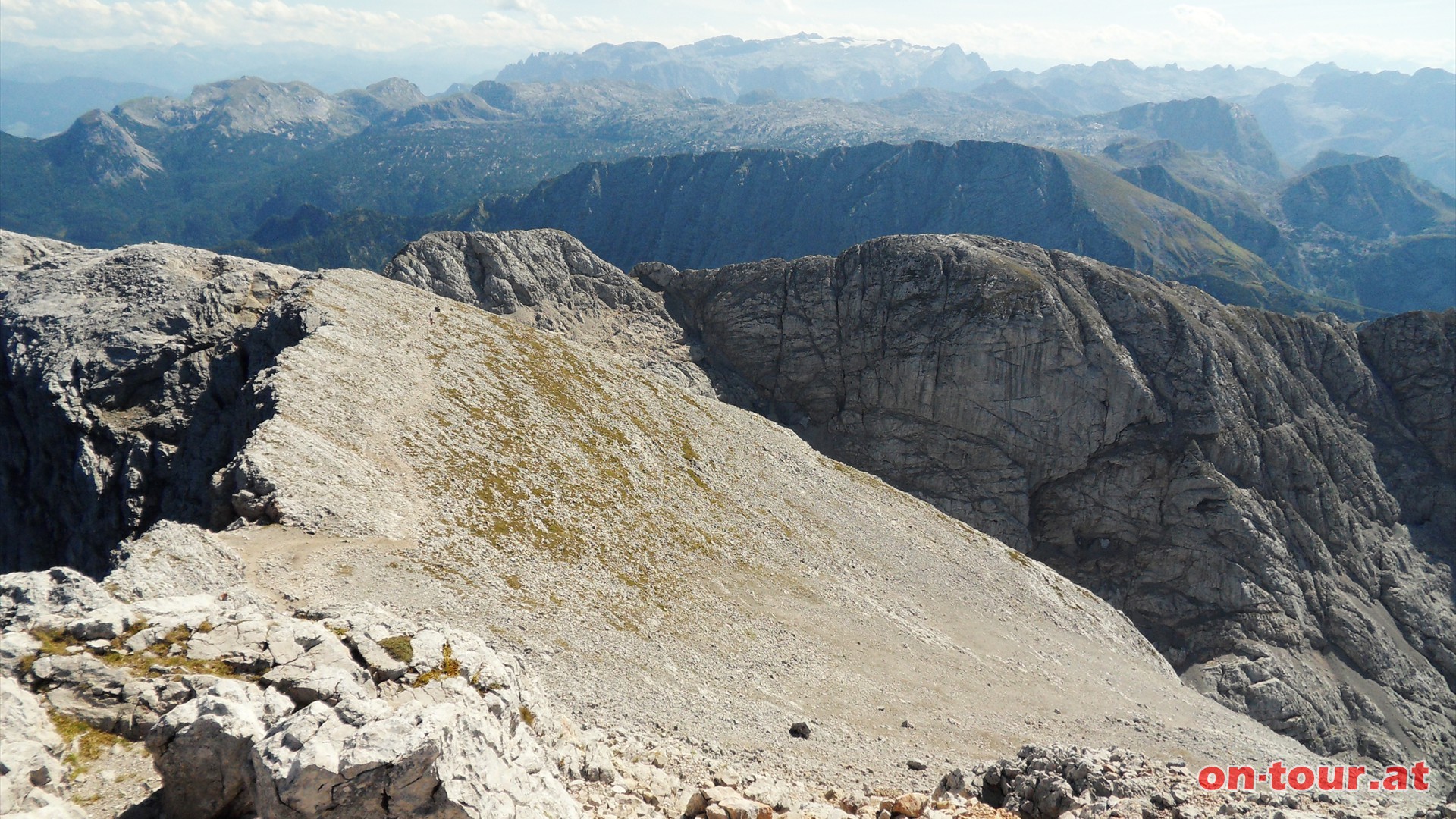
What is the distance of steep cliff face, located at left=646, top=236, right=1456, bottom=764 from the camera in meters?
113

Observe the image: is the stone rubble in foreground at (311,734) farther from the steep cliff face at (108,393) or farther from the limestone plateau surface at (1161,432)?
the limestone plateau surface at (1161,432)

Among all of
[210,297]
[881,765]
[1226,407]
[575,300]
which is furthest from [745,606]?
[1226,407]

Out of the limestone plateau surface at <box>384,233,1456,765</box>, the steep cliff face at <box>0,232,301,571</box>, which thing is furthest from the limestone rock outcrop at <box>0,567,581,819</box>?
the limestone plateau surface at <box>384,233,1456,765</box>

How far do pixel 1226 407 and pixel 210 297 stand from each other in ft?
468

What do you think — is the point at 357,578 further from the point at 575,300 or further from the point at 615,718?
the point at 575,300

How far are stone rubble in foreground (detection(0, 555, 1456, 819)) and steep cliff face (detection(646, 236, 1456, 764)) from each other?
316ft

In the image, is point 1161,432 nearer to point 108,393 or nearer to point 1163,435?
point 1163,435

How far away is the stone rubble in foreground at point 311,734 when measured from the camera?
59.9 feet

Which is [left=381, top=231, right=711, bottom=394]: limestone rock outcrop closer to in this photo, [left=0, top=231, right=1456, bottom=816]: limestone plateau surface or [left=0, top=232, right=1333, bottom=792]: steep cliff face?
[left=0, top=231, right=1456, bottom=816]: limestone plateau surface

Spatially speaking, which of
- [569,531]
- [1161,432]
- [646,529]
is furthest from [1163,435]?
[569,531]

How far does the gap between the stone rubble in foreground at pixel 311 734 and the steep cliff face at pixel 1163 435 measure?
96.4m

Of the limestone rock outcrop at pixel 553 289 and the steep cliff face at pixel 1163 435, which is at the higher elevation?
the limestone rock outcrop at pixel 553 289

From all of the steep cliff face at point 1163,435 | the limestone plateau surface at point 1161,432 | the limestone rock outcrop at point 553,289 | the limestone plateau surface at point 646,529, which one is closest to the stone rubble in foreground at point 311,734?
the limestone plateau surface at point 646,529

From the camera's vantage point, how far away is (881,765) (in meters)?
40.5
